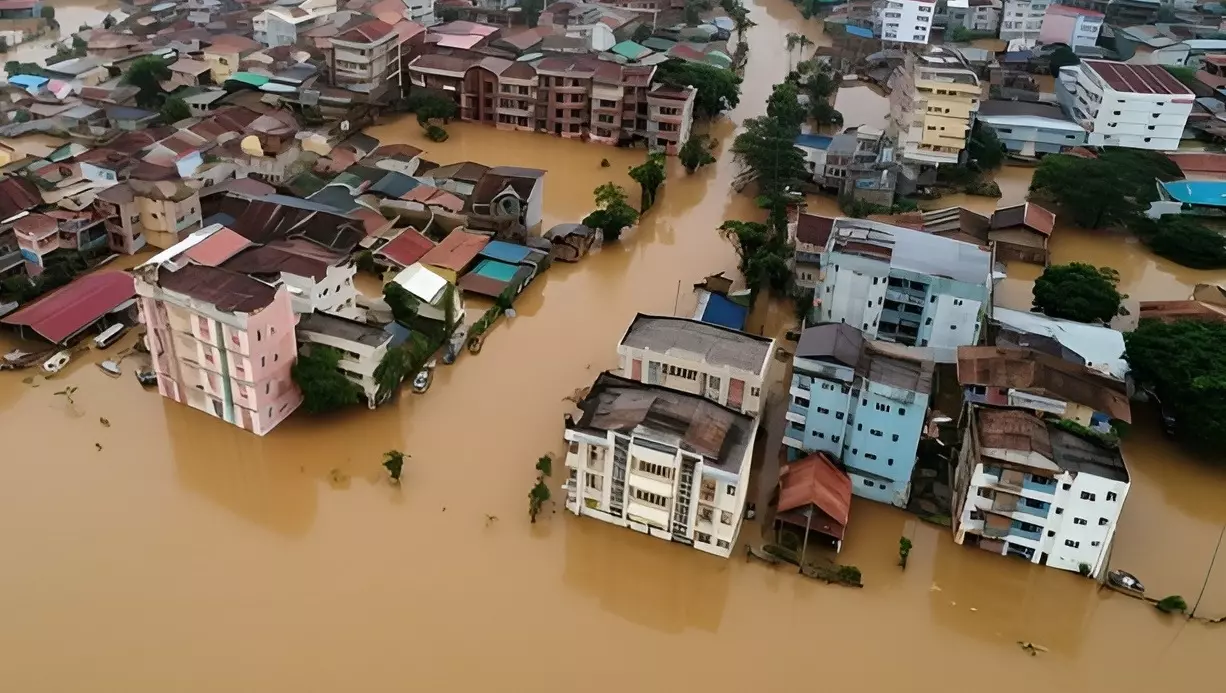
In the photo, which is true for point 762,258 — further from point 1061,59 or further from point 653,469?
point 1061,59

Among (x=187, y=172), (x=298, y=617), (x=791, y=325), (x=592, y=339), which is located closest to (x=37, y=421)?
(x=298, y=617)

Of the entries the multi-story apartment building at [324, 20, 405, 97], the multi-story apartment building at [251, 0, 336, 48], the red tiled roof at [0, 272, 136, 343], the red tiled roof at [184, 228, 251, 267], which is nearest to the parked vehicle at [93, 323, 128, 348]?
the red tiled roof at [0, 272, 136, 343]

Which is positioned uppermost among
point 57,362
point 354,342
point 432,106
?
point 354,342

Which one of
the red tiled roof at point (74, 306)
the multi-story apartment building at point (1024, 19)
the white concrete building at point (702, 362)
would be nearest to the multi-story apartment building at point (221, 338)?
the red tiled roof at point (74, 306)

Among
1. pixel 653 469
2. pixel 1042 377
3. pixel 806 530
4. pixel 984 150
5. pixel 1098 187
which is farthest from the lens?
pixel 984 150

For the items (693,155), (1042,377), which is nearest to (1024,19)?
(693,155)

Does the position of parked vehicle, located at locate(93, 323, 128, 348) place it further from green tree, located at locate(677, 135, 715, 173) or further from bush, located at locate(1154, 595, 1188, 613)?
bush, located at locate(1154, 595, 1188, 613)
